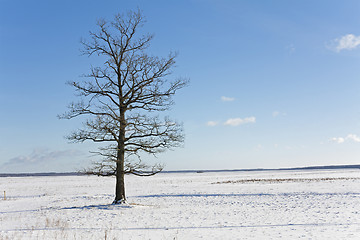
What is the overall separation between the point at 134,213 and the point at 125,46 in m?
11.0

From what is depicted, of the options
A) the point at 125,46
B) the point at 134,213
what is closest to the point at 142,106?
the point at 125,46

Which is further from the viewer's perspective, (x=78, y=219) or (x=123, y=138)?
(x=123, y=138)

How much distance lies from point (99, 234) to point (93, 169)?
9030 millimetres

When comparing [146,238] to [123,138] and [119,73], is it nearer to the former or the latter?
[123,138]

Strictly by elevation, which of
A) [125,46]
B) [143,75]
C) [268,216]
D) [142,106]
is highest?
[125,46]

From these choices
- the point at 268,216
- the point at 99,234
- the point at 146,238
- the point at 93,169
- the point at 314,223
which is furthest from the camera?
the point at 93,169

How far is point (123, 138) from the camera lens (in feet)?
75.2

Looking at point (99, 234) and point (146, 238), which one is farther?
point (99, 234)

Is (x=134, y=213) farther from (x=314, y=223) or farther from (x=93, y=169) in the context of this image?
(x=314, y=223)

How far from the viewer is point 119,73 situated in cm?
2331

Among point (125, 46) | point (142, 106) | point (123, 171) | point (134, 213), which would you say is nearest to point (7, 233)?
point (134, 213)

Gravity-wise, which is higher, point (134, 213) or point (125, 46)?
point (125, 46)

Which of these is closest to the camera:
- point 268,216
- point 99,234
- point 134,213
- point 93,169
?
point 99,234

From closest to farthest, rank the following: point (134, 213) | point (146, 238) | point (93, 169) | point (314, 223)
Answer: point (146, 238)
point (314, 223)
point (134, 213)
point (93, 169)
